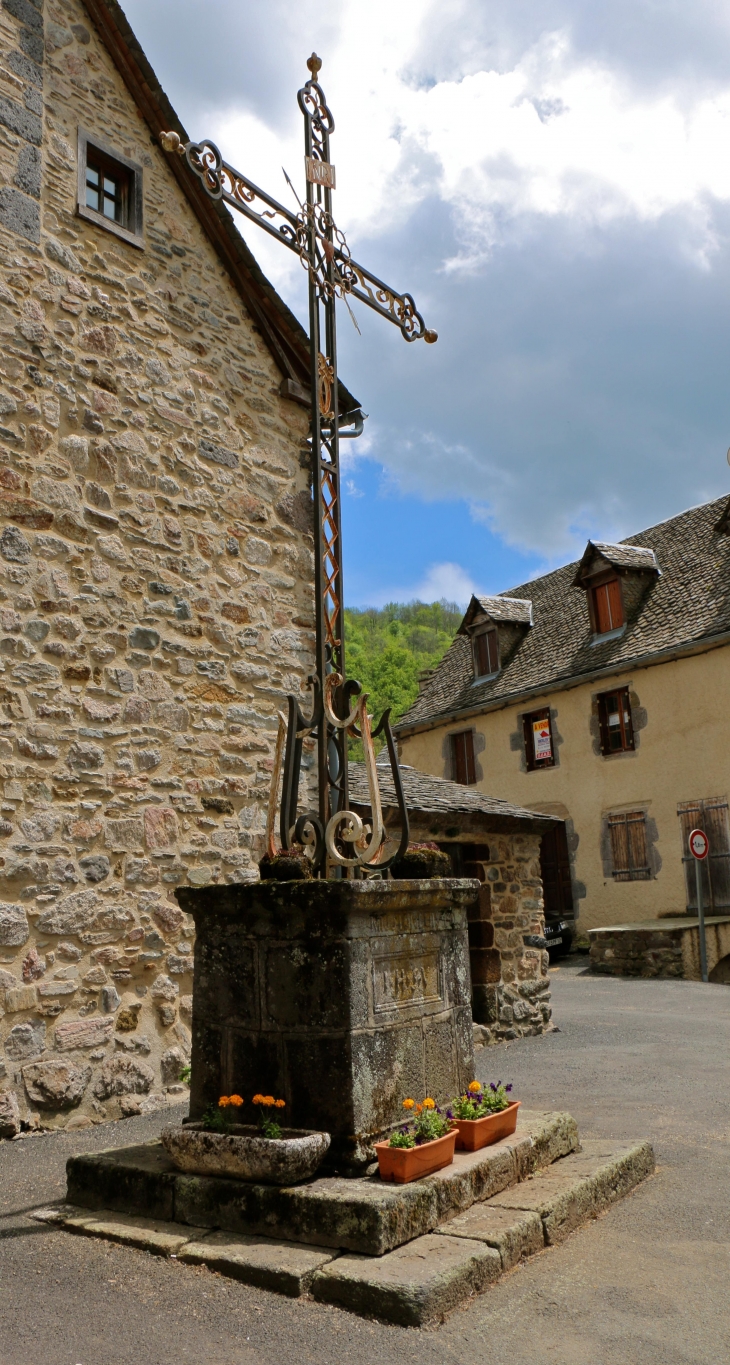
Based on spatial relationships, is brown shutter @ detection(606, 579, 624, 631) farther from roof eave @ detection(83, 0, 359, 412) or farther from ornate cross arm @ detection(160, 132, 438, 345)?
ornate cross arm @ detection(160, 132, 438, 345)

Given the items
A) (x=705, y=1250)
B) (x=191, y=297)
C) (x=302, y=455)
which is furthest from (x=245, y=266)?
(x=705, y=1250)

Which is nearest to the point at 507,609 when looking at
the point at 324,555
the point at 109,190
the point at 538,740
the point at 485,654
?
the point at 485,654

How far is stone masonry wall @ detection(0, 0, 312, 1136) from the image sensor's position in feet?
19.3

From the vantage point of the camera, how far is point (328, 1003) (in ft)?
11.8

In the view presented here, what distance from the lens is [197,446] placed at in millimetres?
7332

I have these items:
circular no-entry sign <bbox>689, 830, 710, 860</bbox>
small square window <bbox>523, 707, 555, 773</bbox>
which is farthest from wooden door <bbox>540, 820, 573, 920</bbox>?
circular no-entry sign <bbox>689, 830, 710, 860</bbox>

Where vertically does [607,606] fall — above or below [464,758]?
above

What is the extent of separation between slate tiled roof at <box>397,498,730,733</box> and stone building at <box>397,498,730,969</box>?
4cm

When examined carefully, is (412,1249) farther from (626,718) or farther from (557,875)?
(557,875)

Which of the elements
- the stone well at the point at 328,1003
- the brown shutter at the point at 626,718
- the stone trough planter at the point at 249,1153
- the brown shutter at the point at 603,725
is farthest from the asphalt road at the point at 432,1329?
the brown shutter at the point at 603,725

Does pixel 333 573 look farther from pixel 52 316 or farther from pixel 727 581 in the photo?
pixel 727 581

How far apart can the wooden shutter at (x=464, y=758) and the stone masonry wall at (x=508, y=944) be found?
35.0 feet

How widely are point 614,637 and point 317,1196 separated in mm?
15904

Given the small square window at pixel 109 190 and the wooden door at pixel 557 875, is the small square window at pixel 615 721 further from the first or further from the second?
the small square window at pixel 109 190
